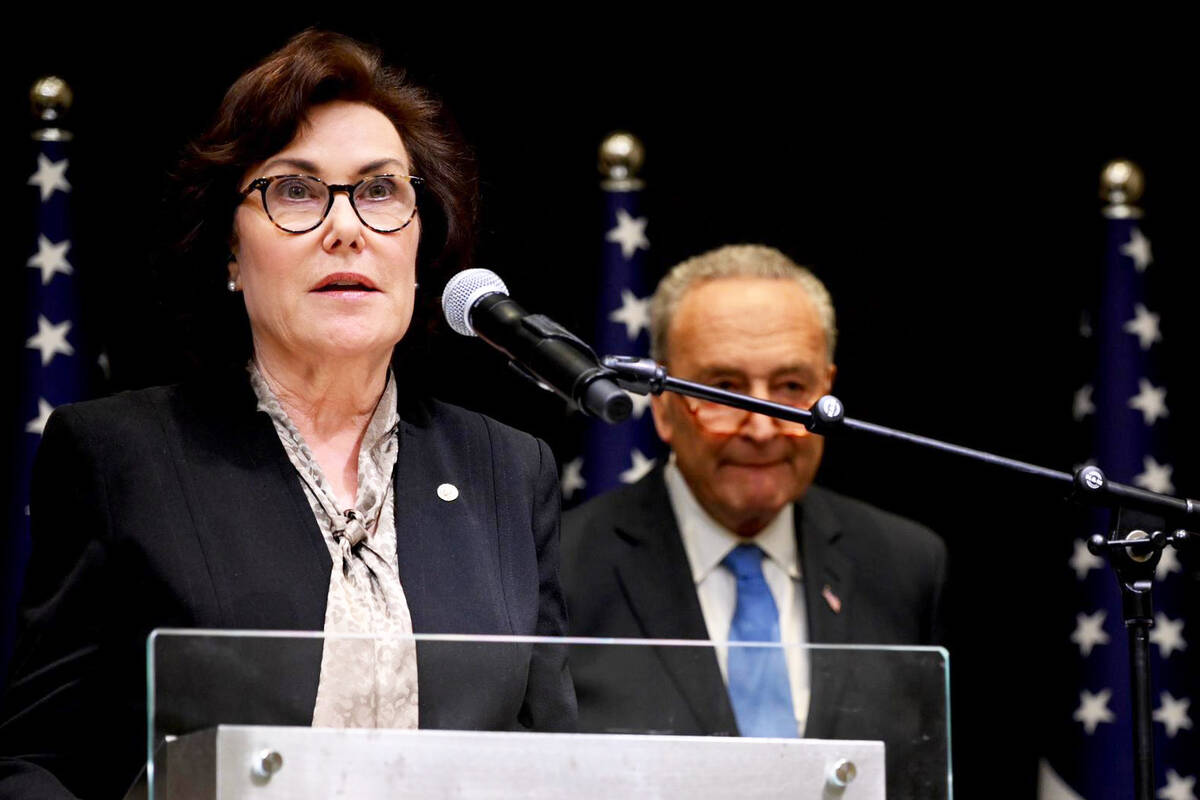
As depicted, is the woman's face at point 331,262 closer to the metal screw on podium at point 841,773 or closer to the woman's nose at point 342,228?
the woman's nose at point 342,228

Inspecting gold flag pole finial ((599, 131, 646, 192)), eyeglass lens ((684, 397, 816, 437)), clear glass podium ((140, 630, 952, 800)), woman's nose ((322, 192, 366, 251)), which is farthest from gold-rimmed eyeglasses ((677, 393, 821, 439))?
clear glass podium ((140, 630, 952, 800))

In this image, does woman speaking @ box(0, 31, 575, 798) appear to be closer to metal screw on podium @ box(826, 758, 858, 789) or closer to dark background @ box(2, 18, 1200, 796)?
metal screw on podium @ box(826, 758, 858, 789)

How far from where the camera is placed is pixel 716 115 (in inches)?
162

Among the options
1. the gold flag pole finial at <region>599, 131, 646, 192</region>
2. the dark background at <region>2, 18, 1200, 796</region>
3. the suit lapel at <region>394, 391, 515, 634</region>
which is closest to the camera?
the suit lapel at <region>394, 391, 515, 634</region>

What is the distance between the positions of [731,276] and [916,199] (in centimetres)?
77

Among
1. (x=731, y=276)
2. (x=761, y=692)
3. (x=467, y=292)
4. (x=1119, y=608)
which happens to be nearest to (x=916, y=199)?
(x=731, y=276)

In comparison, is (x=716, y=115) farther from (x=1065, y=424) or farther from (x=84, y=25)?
(x=84, y=25)

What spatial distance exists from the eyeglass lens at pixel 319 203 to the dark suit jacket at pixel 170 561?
8.3 inches

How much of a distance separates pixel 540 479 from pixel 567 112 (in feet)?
6.71

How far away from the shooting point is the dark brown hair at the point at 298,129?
2025 mm

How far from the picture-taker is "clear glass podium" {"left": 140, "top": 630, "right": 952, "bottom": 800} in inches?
53.1

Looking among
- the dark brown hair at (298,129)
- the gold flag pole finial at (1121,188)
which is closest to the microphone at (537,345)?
the dark brown hair at (298,129)

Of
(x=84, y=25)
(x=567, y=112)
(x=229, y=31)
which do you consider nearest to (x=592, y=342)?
(x=567, y=112)

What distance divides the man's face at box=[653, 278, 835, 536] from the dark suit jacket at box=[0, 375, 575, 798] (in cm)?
138
